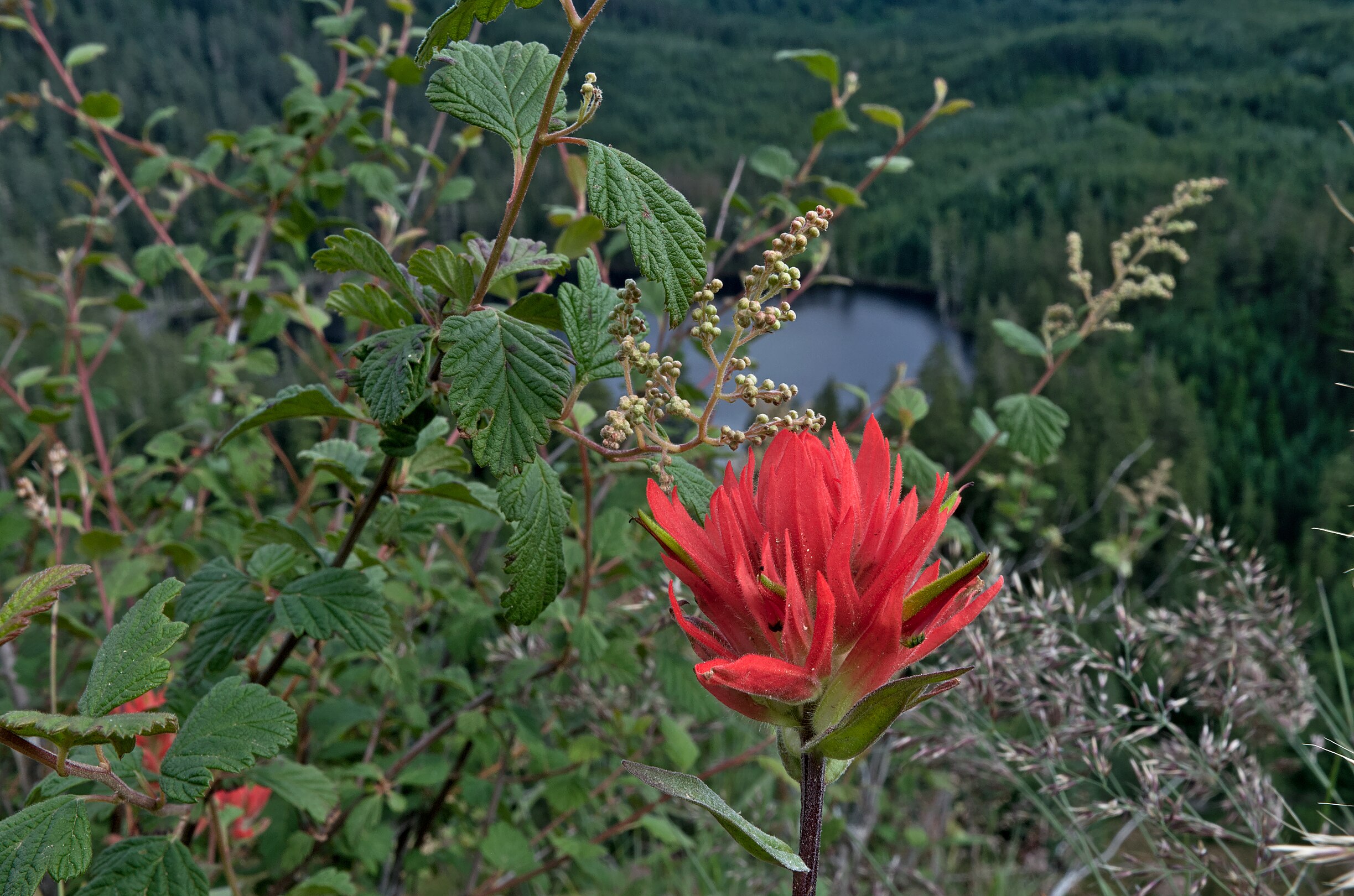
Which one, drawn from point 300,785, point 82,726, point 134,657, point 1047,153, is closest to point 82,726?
point 82,726

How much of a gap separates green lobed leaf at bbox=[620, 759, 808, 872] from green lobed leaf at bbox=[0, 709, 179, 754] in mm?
318

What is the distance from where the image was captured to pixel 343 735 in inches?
77.6

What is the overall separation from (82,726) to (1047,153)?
28567 millimetres

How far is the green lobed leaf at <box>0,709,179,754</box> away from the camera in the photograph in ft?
1.62

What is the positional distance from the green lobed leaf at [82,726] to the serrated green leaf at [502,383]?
10.8 inches

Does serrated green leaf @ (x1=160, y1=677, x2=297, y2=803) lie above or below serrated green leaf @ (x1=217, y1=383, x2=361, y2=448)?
below

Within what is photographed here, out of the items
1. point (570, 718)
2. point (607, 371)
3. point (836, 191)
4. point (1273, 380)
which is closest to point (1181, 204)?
point (836, 191)

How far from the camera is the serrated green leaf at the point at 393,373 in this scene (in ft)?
2.09

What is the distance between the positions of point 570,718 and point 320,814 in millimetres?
1296

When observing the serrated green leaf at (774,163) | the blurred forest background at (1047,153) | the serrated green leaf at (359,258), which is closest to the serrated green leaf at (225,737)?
the serrated green leaf at (359,258)

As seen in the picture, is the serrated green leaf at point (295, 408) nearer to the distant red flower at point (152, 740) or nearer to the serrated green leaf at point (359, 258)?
the serrated green leaf at point (359, 258)

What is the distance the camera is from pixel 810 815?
55 centimetres

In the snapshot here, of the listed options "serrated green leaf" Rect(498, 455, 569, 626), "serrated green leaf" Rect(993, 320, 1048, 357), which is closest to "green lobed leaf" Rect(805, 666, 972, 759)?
"serrated green leaf" Rect(498, 455, 569, 626)

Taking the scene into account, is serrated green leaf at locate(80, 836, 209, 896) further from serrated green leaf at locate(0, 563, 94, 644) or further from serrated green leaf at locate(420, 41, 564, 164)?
serrated green leaf at locate(420, 41, 564, 164)
